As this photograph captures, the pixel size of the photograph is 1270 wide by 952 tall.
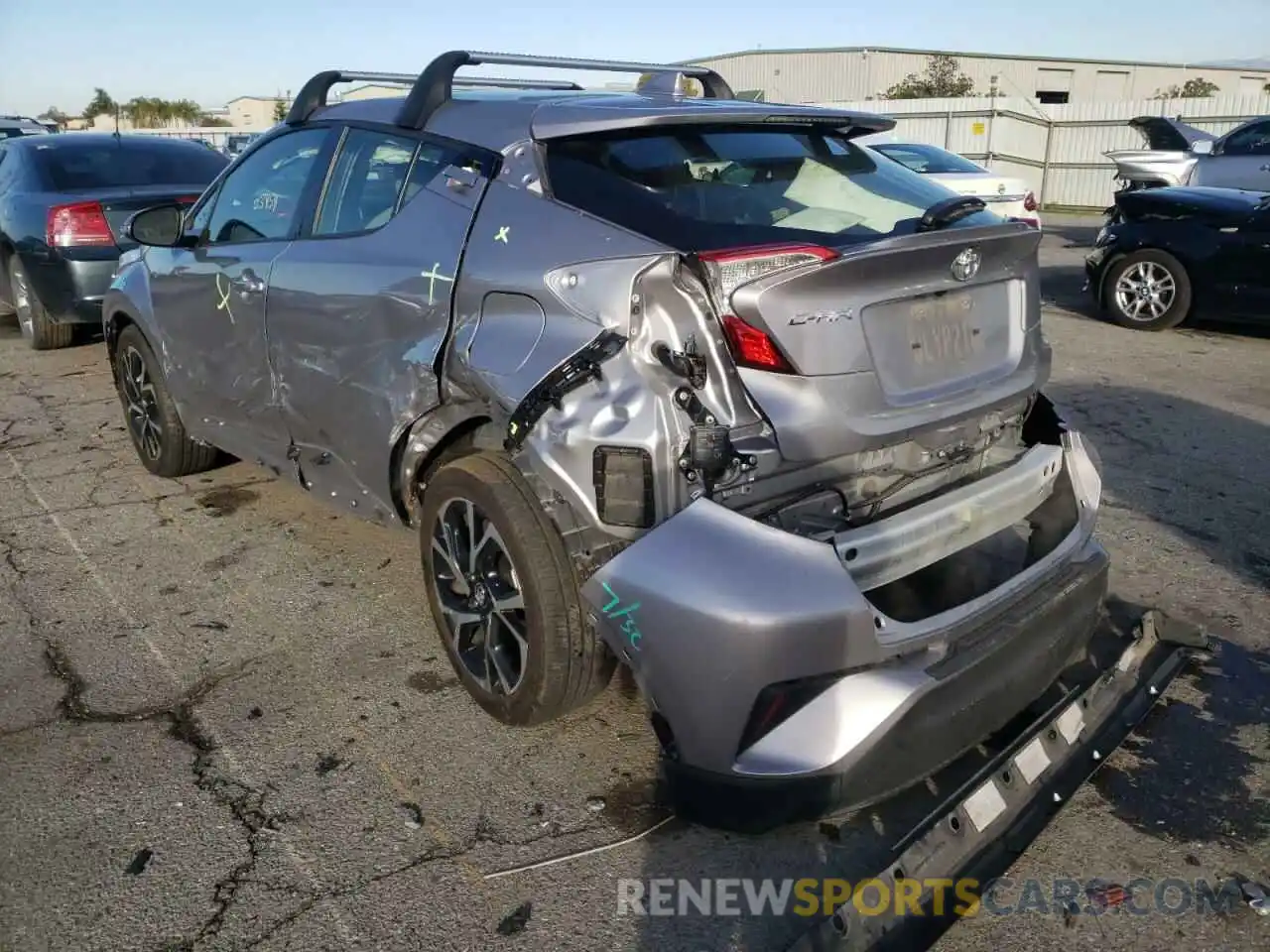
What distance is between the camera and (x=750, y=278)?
8.06 ft

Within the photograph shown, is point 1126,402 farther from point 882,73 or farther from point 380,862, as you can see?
point 882,73

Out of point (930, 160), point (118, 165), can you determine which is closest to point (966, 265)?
point (118, 165)

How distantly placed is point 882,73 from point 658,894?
157 ft

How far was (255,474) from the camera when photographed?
5516 mm

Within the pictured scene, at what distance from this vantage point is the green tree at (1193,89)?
1764 inches

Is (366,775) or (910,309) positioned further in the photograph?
(366,775)

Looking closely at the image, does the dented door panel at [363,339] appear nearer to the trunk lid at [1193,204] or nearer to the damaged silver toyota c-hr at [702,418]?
the damaged silver toyota c-hr at [702,418]

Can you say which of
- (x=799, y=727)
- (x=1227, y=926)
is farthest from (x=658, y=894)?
(x=1227, y=926)

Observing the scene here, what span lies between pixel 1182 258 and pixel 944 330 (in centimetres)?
698

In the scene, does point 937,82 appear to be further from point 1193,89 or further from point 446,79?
point 446,79

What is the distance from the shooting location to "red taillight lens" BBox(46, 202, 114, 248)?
7.48m

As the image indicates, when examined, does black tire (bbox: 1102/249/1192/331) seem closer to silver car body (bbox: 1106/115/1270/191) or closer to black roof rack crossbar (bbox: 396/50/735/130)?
black roof rack crossbar (bbox: 396/50/735/130)

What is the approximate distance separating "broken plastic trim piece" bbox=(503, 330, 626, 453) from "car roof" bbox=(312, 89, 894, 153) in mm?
683

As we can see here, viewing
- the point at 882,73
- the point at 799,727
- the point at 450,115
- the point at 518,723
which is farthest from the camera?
the point at 882,73
